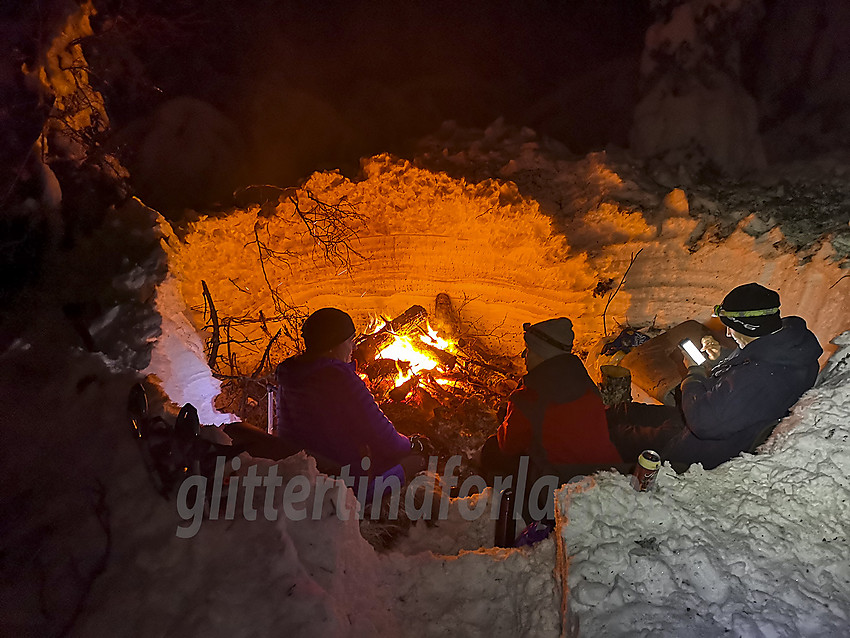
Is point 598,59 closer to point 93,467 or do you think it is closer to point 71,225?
point 71,225

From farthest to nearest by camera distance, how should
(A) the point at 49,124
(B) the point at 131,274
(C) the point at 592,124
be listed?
1. (C) the point at 592,124
2. (B) the point at 131,274
3. (A) the point at 49,124

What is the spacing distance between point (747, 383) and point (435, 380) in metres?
3.81

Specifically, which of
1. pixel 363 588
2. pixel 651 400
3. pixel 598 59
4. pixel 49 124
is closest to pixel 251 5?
pixel 598 59

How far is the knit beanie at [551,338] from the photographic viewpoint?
306 centimetres

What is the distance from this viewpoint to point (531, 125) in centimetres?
834

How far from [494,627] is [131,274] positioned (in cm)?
258

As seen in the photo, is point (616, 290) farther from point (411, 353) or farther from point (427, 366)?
point (411, 353)

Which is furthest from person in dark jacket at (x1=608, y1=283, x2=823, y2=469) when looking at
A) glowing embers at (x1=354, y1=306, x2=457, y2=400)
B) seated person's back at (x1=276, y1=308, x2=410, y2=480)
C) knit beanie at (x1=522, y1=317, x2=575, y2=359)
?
glowing embers at (x1=354, y1=306, x2=457, y2=400)

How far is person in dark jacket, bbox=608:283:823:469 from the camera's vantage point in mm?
2686

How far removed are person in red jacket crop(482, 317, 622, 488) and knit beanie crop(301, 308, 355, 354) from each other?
1.20 m

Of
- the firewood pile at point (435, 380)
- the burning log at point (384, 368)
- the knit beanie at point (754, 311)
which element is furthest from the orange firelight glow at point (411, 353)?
the knit beanie at point (754, 311)

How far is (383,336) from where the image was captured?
21.1ft

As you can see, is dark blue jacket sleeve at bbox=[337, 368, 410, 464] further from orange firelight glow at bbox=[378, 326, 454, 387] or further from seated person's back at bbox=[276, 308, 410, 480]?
orange firelight glow at bbox=[378, 326, 454, 387]

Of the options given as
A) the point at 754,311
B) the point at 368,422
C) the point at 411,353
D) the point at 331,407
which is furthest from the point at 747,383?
the point at 411,353
